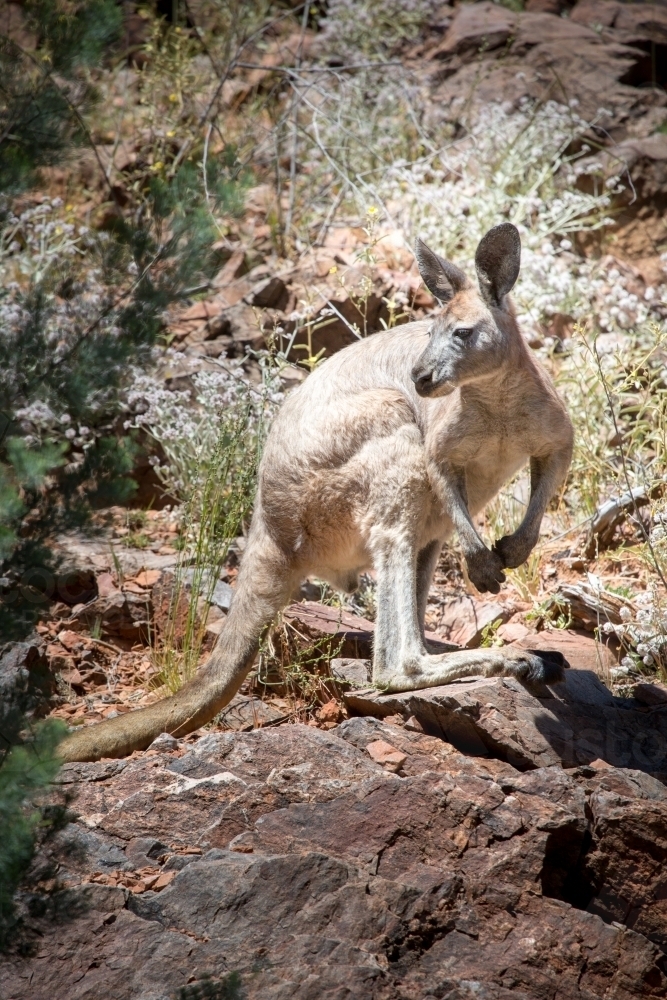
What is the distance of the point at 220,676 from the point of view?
5.11m

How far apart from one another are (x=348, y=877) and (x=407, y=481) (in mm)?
2221

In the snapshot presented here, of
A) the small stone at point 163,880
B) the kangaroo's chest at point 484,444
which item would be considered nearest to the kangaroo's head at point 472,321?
the kangaroo's chest at point 484,444

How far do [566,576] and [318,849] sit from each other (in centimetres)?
369

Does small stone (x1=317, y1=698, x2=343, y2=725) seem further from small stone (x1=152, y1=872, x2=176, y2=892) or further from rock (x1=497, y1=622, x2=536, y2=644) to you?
small stone (x1=152, y1=872, x2=176, y2=892)

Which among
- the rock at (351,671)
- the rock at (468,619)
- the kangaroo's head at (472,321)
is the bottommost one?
the rock at (468,619)

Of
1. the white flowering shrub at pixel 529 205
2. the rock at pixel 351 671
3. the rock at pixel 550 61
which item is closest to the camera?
the rock at pixel 351 671

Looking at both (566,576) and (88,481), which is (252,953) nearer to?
(88,481)

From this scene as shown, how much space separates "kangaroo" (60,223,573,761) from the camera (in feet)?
16.1

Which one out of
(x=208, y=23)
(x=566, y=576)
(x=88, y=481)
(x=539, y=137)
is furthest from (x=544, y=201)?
(x=88, y=481)

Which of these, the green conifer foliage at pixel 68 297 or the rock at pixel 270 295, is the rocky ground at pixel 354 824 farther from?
the rock at pixel 270 295

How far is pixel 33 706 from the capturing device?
278 cm

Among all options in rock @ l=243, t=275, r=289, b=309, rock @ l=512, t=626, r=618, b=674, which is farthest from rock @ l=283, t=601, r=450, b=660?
rock @ l=243, t=275, r=289, b=309

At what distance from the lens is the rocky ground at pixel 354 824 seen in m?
3.18

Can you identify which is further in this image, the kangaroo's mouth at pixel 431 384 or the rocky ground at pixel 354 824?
the kangaroo's mouth at pixel 431 384
